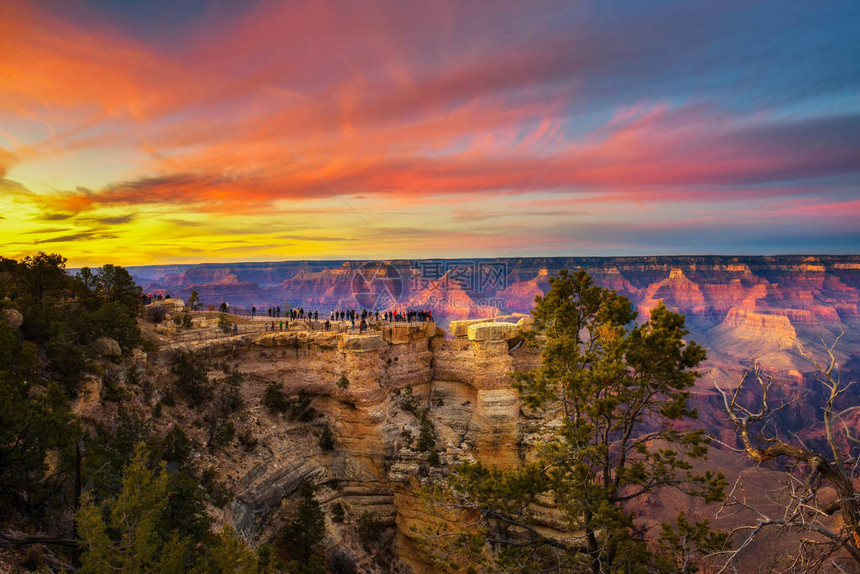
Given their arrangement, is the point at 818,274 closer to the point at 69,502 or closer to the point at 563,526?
the point at 563,526

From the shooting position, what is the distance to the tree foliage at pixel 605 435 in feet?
48.2

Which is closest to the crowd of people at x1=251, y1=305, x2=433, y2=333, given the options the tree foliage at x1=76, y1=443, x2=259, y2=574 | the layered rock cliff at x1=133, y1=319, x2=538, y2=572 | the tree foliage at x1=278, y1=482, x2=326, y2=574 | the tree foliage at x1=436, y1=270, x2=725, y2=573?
the layered rock cliff at x1=133, y1=319, x2=538, y2=572

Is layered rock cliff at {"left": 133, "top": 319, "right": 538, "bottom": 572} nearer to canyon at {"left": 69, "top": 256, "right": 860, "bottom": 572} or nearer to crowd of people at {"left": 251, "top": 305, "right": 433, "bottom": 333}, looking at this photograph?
canyon at {"left": 69, "top": 256, "right": 860, "bottom": 572}

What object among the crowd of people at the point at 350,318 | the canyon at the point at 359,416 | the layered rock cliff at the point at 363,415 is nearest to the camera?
the canyon at the point at 359,416

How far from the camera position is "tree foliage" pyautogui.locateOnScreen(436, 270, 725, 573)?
1468 centimetres

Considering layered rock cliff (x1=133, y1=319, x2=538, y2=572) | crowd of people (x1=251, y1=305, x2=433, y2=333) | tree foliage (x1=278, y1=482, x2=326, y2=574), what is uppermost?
crowd of people (x1=251, y1=305, x2=433, y2=333)

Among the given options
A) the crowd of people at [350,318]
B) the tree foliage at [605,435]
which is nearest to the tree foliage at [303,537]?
the tree foliage at [605,435]

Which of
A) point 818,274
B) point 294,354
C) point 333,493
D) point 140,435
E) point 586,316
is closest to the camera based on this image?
point 586,316

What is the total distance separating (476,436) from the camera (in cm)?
3203

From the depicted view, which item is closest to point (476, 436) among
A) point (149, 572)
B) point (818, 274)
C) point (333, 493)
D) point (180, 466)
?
point (333, 493)

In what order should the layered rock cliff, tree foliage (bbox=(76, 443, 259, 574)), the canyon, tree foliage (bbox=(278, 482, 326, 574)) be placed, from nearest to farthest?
tree foliage (bbox=(76, 443, 259, 574)), tree foliage (bbox=(278, 482, 326, 574)), the canyon, the layered rock cliff

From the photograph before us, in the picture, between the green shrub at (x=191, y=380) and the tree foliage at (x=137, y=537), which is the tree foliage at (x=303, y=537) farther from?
the green shrub at (x=191, y=380)

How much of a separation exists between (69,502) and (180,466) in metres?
6.25

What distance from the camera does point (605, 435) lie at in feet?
52.5
